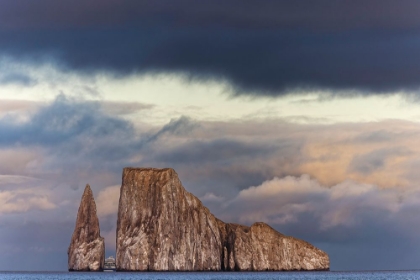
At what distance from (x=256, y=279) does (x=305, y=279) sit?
9.06 m

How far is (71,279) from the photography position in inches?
6501

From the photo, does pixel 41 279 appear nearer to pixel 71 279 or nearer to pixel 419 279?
pixel 71 279

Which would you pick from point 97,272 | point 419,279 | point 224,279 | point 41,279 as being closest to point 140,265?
point 97,272

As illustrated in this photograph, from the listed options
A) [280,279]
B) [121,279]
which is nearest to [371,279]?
[280,279]

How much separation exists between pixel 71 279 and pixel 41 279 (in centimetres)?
1619

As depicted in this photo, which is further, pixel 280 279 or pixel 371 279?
pixel 371 279

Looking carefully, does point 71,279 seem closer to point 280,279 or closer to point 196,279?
point 196,279

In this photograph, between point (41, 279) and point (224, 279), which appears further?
point (41, 279)

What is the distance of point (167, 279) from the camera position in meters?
155

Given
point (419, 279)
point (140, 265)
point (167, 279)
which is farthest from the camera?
point (140, 265)

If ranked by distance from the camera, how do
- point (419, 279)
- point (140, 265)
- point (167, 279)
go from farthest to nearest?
point (140, 265) < point (419, 279) < point (167, 279)

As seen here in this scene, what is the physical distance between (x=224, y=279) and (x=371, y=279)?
32.4 meters

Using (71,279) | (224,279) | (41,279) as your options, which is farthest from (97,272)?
(224,279)

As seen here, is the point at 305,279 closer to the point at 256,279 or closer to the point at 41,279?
the point at 256,279
